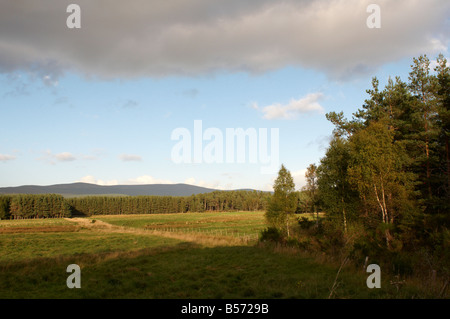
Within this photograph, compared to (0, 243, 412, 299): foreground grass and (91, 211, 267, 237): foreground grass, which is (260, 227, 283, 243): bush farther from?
(91, 211, 267, 237): foreground grass

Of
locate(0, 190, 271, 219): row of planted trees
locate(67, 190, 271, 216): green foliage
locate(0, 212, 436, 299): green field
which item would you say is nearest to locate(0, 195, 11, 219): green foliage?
locate(0, 190, 271, 219): row of planted trees

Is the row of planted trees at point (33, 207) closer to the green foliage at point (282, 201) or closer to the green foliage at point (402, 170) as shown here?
the green foliage at point (282, 201)

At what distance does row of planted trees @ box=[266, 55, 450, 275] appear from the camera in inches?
853

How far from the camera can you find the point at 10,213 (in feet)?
442

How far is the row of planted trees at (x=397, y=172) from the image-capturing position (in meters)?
21.7

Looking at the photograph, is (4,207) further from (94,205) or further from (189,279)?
(189,279)

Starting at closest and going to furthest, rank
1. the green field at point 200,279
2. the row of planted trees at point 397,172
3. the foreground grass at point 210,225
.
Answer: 1. the green field at point 200,279
2. the row of planted trees at point 397,172
3. the foreground grass at point 210,225

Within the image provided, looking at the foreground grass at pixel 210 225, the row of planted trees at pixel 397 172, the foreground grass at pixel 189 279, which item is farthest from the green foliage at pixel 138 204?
the foreground grass at pixel 189 279

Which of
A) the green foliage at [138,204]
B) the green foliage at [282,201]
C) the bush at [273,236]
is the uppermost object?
the green foliage at [282,201]

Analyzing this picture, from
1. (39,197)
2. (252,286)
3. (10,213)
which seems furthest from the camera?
(39,197)

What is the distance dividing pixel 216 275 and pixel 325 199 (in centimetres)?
2067
